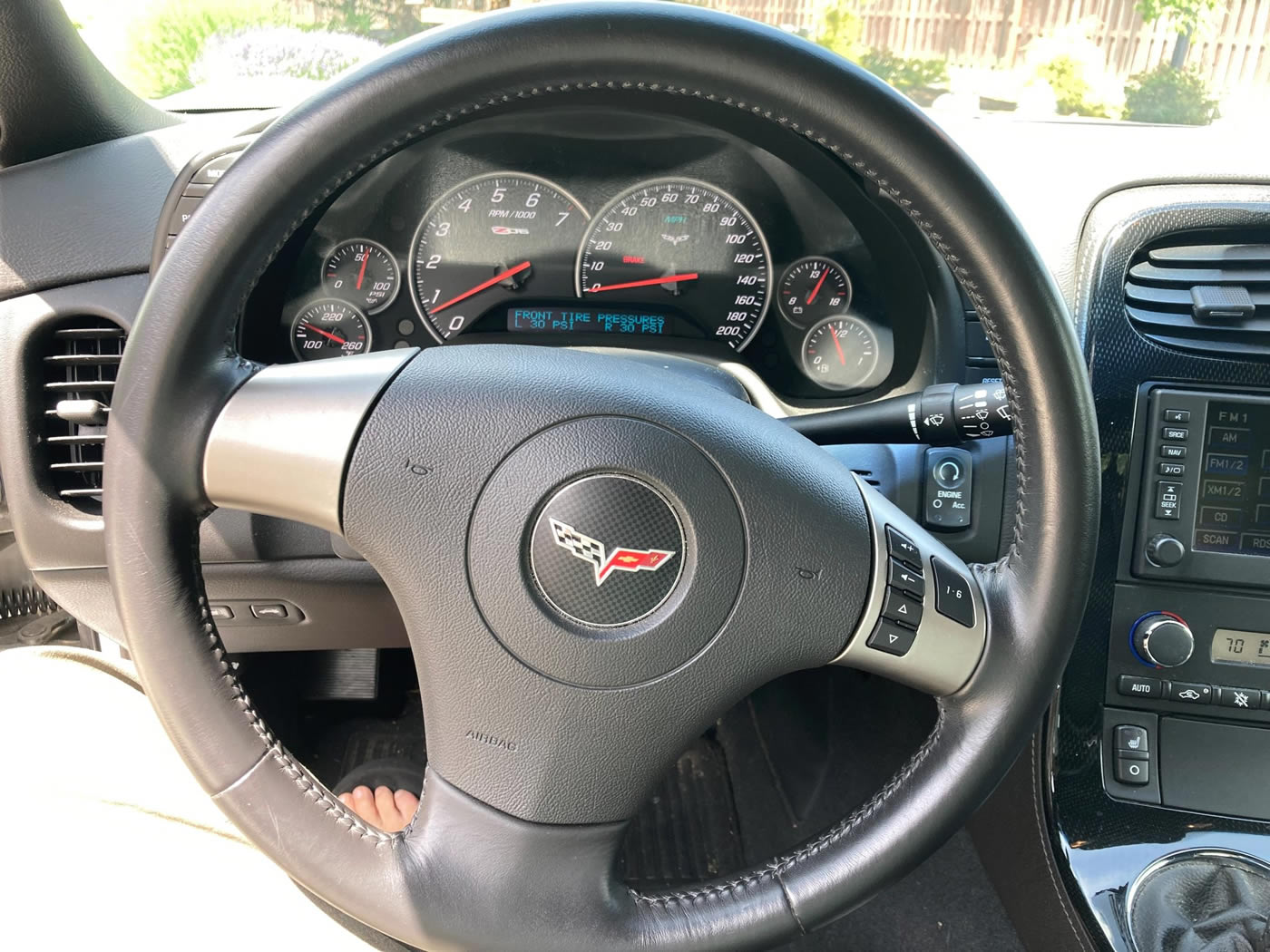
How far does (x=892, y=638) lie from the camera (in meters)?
0.91

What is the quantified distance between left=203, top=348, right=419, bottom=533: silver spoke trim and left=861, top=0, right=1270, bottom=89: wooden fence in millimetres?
1151

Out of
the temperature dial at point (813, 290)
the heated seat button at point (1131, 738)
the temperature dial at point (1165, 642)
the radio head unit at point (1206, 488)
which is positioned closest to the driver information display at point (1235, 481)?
the radio head unit at point (1206, 488)

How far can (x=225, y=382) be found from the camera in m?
0.91

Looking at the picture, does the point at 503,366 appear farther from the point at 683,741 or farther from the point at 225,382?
the point at 683,741

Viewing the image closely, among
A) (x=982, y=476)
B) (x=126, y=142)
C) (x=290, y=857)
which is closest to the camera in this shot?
(x=290, y=857)

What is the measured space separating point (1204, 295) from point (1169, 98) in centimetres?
67

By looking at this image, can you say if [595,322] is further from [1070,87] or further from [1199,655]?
[1070,87]

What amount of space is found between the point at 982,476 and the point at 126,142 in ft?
4.26

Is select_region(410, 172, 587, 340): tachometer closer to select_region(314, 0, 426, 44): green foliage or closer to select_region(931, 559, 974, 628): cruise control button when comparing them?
select_region(314, 0, 426, 44): green foliage

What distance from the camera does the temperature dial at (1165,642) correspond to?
1.32 meters

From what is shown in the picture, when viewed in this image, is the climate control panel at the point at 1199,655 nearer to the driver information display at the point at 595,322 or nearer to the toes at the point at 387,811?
the driver information display at the point at 595,322

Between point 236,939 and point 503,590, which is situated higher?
point 503,590

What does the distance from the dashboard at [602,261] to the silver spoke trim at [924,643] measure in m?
0.70

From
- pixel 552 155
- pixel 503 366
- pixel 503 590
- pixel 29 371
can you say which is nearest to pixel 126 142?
pixel 29 371
